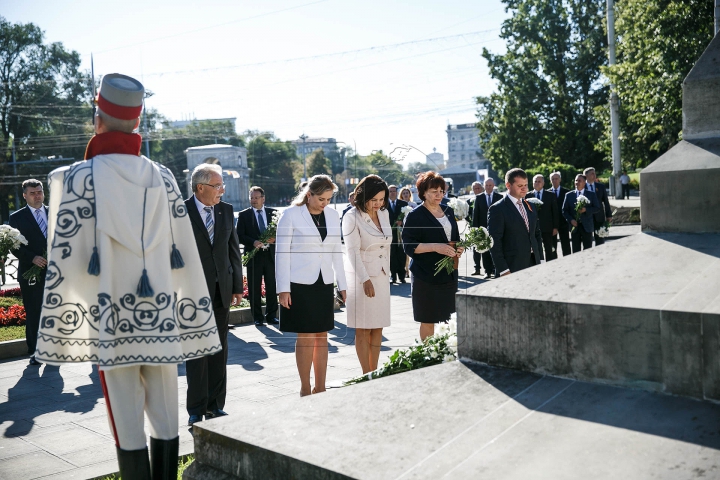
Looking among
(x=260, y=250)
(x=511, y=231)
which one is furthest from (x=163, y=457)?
(x=260, y=250)

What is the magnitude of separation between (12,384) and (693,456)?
6503mm

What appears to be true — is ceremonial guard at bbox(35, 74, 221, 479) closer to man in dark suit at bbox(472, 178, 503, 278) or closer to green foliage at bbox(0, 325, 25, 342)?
green foliage at bbox(0, 325, 25, 342)

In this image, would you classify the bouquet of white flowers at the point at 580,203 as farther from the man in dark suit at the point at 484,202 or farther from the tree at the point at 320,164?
the tree at the point at 320,164

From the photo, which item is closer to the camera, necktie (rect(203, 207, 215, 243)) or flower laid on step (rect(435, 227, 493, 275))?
necktie (rect(203, 207, 215, 243))

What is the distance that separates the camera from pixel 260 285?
10.5m

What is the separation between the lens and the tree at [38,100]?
180ft

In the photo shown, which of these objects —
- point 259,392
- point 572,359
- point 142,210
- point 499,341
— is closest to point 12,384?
point 259,392

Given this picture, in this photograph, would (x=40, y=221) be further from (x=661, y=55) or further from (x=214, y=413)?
(x=661, y=55)

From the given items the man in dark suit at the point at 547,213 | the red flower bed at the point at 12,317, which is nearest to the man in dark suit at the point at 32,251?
the red flower bed at the point at 12,317

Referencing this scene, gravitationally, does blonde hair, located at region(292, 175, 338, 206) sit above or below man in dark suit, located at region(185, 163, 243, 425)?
above

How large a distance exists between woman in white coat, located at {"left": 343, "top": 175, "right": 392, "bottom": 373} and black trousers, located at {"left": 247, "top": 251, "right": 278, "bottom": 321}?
13.8 ft

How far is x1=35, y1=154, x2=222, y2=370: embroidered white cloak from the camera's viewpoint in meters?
3.25

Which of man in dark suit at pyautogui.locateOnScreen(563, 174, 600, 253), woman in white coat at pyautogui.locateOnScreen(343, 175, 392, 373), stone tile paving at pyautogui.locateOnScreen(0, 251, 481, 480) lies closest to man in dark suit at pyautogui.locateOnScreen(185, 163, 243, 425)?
stone tile paving at pyautogui.locateOnScreen(0, 251, 481, 480)

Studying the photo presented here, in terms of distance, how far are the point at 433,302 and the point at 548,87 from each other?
40406 mm
